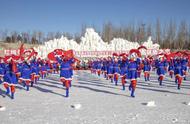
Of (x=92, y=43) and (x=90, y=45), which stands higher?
(x=92, y=43)

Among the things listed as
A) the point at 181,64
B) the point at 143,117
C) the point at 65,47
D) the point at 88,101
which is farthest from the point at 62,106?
the point at 65,47

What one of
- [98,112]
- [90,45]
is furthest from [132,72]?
[90,45]

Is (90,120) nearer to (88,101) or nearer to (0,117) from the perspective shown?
(0,117)

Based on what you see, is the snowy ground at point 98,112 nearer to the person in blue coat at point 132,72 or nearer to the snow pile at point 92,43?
the person in blue coat at point 132,72

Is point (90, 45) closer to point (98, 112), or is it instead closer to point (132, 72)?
point (132, 72)

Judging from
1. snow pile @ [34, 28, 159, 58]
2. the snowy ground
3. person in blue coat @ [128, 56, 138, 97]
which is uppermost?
snow pile @ [34, 28, 159, 58]

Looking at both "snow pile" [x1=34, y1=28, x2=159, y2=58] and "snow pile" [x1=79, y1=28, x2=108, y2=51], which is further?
"snow pile" [x1=79, y1=28, x2=108, y2=51]

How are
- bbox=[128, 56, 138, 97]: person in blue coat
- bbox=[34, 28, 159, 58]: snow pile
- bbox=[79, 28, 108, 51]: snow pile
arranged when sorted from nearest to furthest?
bbox=[128, 56, 138, 97]: person in blue coat < bbox=[34, 28, 159, 58]: snow pile < bbox=[79, 28, 108, 51]: snow pile

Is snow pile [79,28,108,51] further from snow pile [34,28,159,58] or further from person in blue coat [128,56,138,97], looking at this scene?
person in blue coat [128,56,138,97]

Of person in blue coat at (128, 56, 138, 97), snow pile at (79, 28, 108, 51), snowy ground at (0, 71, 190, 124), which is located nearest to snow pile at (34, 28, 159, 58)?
snow pile at (79, 28, 108, 51)

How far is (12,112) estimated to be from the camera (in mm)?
10219

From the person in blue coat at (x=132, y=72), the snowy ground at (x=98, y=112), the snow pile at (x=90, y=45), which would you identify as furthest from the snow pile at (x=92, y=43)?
the snowy ground at (x=98, y=112)

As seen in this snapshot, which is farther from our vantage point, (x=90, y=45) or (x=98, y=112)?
(x=90, y=45)

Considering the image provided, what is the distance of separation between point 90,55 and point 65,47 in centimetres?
1145
